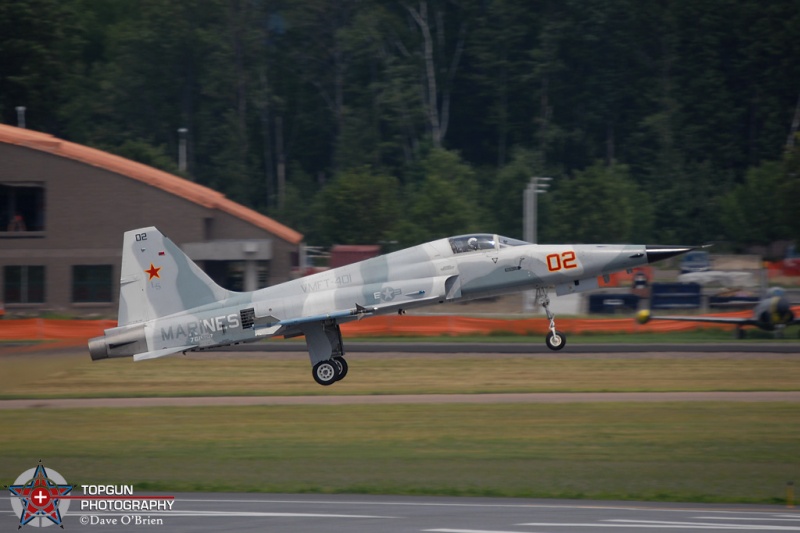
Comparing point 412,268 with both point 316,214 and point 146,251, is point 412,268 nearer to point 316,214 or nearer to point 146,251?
point 146,251

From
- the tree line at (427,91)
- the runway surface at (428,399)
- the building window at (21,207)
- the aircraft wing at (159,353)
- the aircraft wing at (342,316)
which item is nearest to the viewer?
the aircraft wing at (342,316)

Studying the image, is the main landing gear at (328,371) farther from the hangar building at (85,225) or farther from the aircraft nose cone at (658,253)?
the hangar building at (85,225)

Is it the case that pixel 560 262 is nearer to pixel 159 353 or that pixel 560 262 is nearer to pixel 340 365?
pixel 340 365

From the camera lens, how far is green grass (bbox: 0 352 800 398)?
33.2m

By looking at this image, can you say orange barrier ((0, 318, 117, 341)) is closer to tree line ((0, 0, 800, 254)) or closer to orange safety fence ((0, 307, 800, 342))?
orange safety fence ((0, 307, 800, 342))

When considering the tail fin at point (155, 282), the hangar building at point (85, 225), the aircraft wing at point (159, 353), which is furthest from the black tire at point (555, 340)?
the hangar building at point (85, 225)

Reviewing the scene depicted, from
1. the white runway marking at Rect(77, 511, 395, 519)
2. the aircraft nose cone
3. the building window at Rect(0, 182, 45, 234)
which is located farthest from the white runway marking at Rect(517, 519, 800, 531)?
the building window at Rect(0, 182, 45, 234)

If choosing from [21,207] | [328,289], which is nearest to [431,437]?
[328,289]

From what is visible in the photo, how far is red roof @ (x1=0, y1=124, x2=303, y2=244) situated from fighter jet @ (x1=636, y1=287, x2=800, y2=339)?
22437 millimetres

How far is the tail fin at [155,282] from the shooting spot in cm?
2650

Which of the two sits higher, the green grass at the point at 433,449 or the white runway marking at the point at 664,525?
the green grass at the point at 433,449

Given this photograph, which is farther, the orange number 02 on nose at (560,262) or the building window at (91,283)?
the building window at (91,283)

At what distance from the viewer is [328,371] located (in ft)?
88.2

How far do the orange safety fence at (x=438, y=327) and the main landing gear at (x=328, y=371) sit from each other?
59.9 ft
